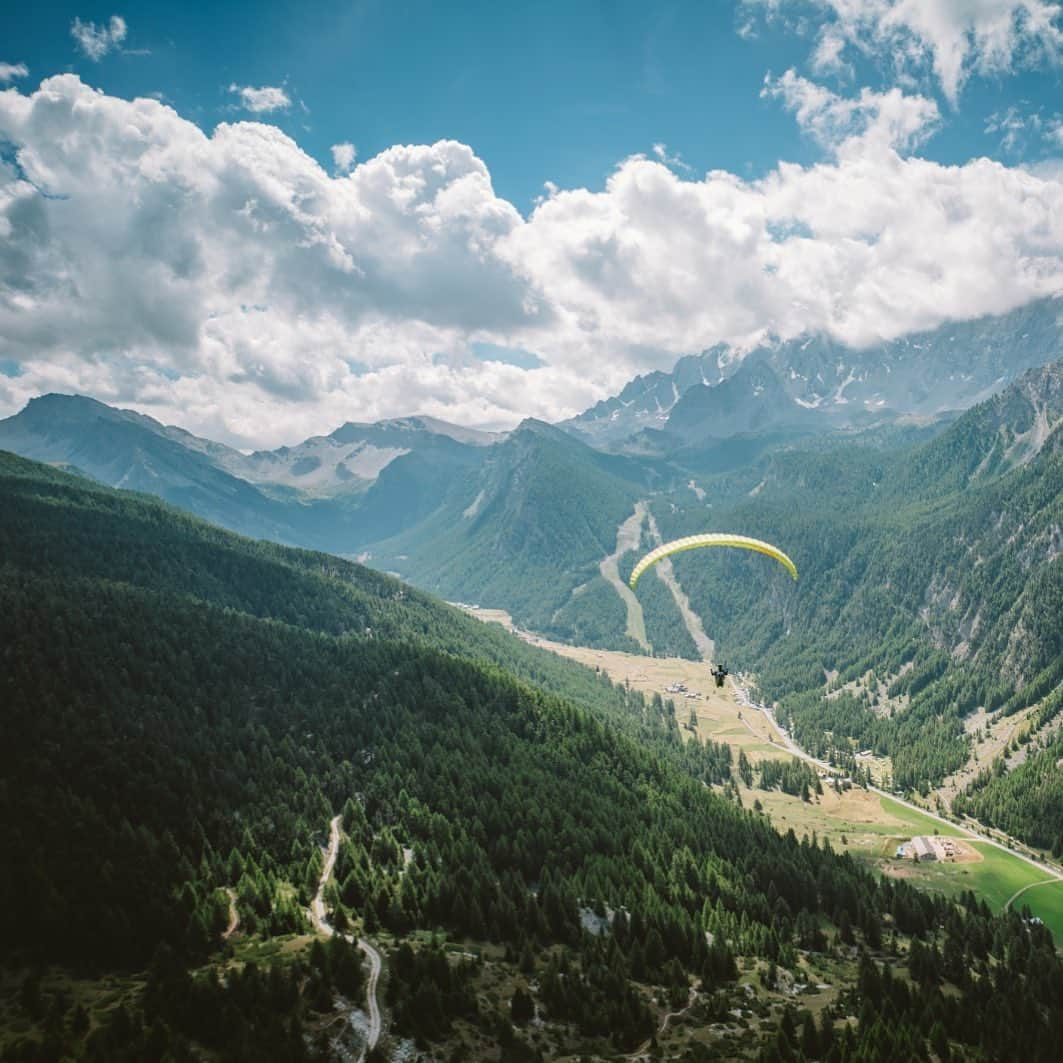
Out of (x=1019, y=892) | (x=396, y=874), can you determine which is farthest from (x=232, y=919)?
(x=1019, y=892)

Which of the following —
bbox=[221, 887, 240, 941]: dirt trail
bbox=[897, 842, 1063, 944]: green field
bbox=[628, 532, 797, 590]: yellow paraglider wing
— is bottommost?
bbox=[221, 887, 240, 941]: dirt trail

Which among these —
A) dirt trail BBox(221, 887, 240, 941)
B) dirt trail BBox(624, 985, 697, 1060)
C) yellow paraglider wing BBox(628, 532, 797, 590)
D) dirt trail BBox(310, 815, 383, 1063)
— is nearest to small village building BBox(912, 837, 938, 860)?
yellow paraglider wing BBox(628, 532, 797, 590)

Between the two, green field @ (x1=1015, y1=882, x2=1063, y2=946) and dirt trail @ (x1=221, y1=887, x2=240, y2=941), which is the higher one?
green field @ (x1=1015, y1=882, x2=1063, y2=946)

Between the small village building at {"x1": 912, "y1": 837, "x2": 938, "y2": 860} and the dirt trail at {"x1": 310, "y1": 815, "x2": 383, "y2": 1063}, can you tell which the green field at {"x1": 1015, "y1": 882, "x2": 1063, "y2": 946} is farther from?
the dirt trail at {"x1": 310, "y1": 815, "x2": 383, "y2": 1063}

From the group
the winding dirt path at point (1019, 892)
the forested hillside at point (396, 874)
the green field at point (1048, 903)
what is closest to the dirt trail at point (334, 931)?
the forested hillside at point (396, 874)

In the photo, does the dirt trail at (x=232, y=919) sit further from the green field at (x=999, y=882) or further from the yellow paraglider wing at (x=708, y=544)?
the green field at (x=999, y=882)

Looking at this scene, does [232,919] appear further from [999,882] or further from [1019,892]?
[999,882]
